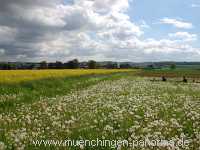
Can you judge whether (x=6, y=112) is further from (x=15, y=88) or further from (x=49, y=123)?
(x=15, y=88)

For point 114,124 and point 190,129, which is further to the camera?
point 114,124

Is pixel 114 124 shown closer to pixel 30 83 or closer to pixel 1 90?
pixel 1 90

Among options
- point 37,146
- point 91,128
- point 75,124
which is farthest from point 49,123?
point 37,146

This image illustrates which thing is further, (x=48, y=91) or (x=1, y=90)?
(x=48, y=91)

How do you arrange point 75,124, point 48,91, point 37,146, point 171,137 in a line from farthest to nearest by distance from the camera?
point 48,91 → point 75,124 → point 171,137 → point 37,146

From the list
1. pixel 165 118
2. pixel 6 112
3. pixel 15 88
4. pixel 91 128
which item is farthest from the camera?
pixel 15 88

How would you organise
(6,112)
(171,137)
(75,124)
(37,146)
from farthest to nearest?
(6,112)
(75,124)
(171,137)
(37,146)

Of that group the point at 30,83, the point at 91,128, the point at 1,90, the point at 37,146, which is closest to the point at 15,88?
the point at 1,90

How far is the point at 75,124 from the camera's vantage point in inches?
453

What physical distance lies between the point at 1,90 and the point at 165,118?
1226 cm

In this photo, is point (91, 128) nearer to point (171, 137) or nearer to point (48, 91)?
point (171, 137)

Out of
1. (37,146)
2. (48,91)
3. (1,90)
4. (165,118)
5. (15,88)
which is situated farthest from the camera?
(48,91)

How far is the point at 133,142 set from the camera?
346 inches

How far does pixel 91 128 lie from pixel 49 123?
1.62m
